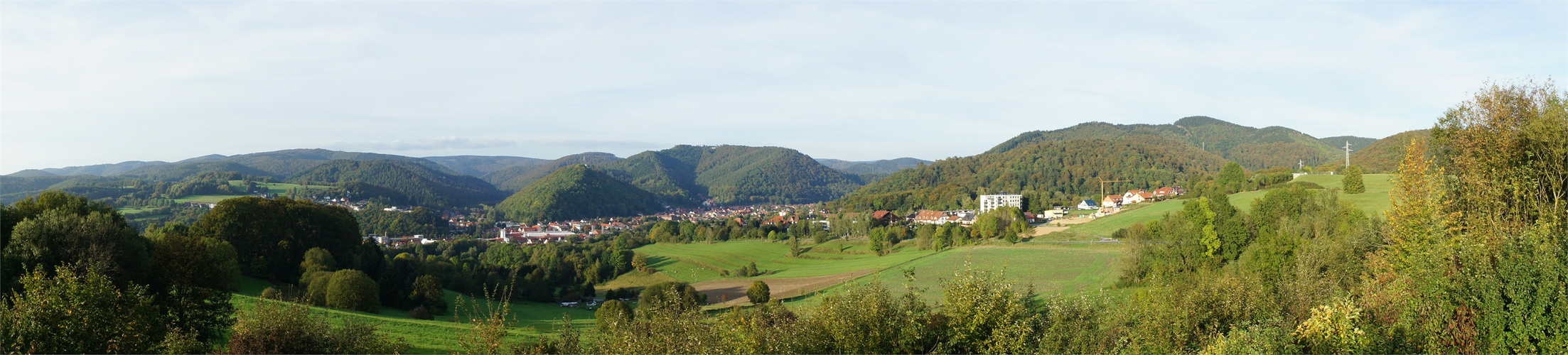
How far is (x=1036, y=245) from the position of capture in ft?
164

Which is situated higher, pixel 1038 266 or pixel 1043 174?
pixel 1043 174

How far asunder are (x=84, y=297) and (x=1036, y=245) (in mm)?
50024

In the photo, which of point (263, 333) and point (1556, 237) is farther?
point (1556, 237)

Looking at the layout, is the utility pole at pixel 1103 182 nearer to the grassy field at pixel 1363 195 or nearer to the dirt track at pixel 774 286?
the grassy field at pixel 1363 195

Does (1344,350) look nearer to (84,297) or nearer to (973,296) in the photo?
(973,296)

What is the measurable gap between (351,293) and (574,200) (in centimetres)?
11954

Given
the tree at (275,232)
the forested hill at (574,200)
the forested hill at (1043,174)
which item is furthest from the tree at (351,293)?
the forested hill at (574,200)

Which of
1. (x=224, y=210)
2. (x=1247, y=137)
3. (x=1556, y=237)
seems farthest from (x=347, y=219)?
(x=1247, y=137)

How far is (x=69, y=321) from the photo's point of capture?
31.6 ft

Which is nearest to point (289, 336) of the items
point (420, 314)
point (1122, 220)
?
point (420, 314)

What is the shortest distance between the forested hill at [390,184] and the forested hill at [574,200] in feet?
52.7

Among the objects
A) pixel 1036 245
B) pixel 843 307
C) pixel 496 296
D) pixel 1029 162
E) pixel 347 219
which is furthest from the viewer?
pixel 1029 162

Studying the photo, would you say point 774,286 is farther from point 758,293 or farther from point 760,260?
point 760,260

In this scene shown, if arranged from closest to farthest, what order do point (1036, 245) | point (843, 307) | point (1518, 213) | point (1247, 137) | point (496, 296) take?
point (843, 307) < point (1518, 213) < point (496, 296) < point (1036, 245) < point (1247, 137)
